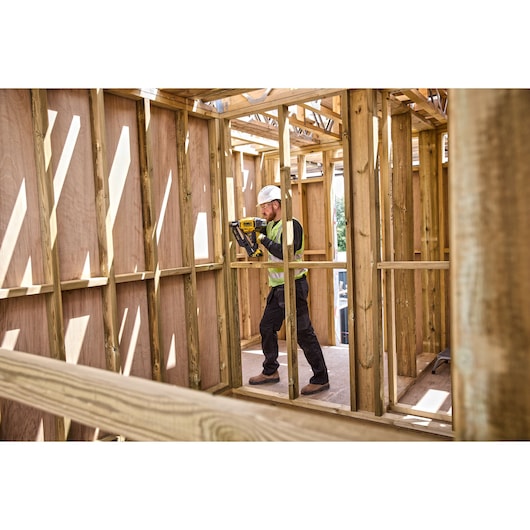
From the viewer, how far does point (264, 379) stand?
4.60m

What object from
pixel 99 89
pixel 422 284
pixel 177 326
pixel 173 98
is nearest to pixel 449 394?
pixel 422 284

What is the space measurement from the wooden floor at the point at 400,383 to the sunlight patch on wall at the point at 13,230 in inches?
104

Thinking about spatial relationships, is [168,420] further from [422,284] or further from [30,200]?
[422,284]

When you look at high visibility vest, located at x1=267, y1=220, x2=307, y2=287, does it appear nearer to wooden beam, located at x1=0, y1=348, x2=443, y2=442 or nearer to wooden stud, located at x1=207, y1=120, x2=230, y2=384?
wooden stud, located at x1=207, y1=120, x2=230, y2=384

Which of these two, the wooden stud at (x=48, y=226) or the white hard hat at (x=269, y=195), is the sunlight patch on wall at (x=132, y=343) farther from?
the white hard hat at (x=269, y=195)

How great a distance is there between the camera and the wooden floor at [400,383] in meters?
3.97

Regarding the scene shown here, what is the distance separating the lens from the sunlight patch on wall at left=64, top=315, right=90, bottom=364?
9.92 ft

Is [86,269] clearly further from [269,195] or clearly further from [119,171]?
[269,195]

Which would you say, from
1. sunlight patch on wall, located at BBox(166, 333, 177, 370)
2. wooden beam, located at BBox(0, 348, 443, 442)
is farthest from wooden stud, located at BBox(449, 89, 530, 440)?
sunlight patch on wall, located at BBox(166, 333, 177, 370)

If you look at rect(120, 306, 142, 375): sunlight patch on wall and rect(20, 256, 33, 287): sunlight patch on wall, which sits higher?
rect(20, 256, 33, 287): sunlight patch on wall

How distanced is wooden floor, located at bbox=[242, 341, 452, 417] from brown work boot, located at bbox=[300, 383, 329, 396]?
5 cm

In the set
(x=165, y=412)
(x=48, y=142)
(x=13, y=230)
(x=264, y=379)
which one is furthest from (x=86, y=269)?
(x=165, y=412)

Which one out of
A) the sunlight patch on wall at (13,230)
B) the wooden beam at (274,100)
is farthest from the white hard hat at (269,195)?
the sunlight patch on wall at (13,230)

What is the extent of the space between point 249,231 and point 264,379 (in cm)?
160
